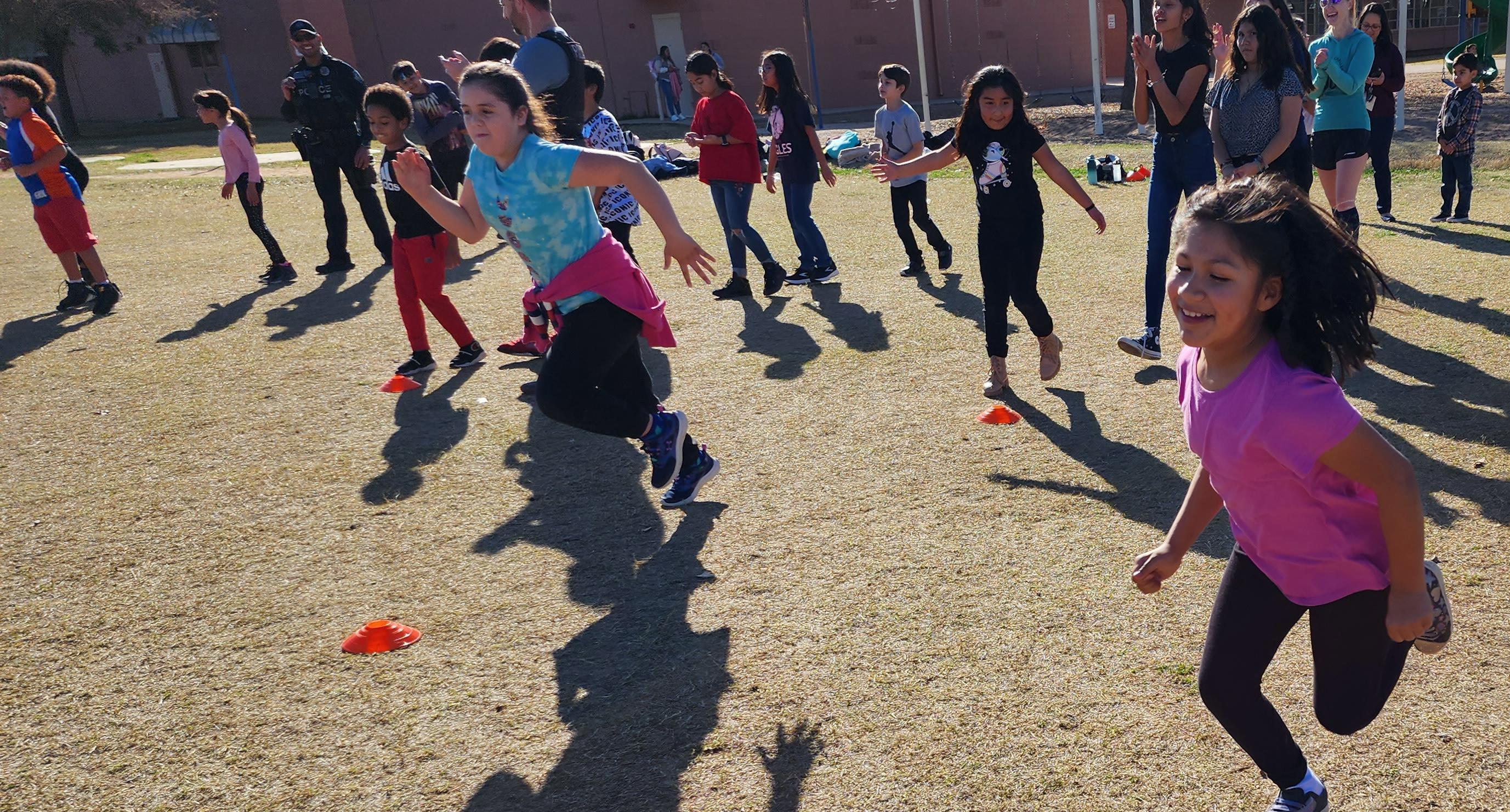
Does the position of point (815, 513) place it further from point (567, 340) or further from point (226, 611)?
point (226, 611)

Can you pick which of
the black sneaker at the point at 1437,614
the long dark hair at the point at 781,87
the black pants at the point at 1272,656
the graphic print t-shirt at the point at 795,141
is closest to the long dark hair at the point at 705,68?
the long dark hair at the point at 781,87

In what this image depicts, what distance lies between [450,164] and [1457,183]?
29.2 ft

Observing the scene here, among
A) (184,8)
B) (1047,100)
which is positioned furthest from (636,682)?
(184,8)

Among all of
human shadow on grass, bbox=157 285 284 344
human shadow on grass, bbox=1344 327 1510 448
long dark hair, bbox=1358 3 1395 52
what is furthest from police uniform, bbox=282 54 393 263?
long dark hair, bbox=1358 3 1395 52

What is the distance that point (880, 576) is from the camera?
4.13 metres

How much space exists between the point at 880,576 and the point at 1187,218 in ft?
6.81

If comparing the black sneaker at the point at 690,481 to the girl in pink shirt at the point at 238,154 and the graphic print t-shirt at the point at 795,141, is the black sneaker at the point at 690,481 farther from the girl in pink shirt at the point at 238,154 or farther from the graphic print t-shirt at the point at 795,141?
the girl in pink shirt at the point at 238,154

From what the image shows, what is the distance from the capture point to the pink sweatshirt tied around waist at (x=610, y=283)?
14.7 feet

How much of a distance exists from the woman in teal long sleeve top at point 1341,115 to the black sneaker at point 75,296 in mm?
10761

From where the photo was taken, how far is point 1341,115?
8.04 metres

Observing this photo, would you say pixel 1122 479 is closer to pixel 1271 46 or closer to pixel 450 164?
pixel 1271 46

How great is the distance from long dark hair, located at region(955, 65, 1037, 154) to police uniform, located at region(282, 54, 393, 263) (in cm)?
640

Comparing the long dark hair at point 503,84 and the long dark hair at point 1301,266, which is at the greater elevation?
the long dark hair at point 503,84

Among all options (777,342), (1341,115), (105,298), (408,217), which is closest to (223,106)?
(105,298)
